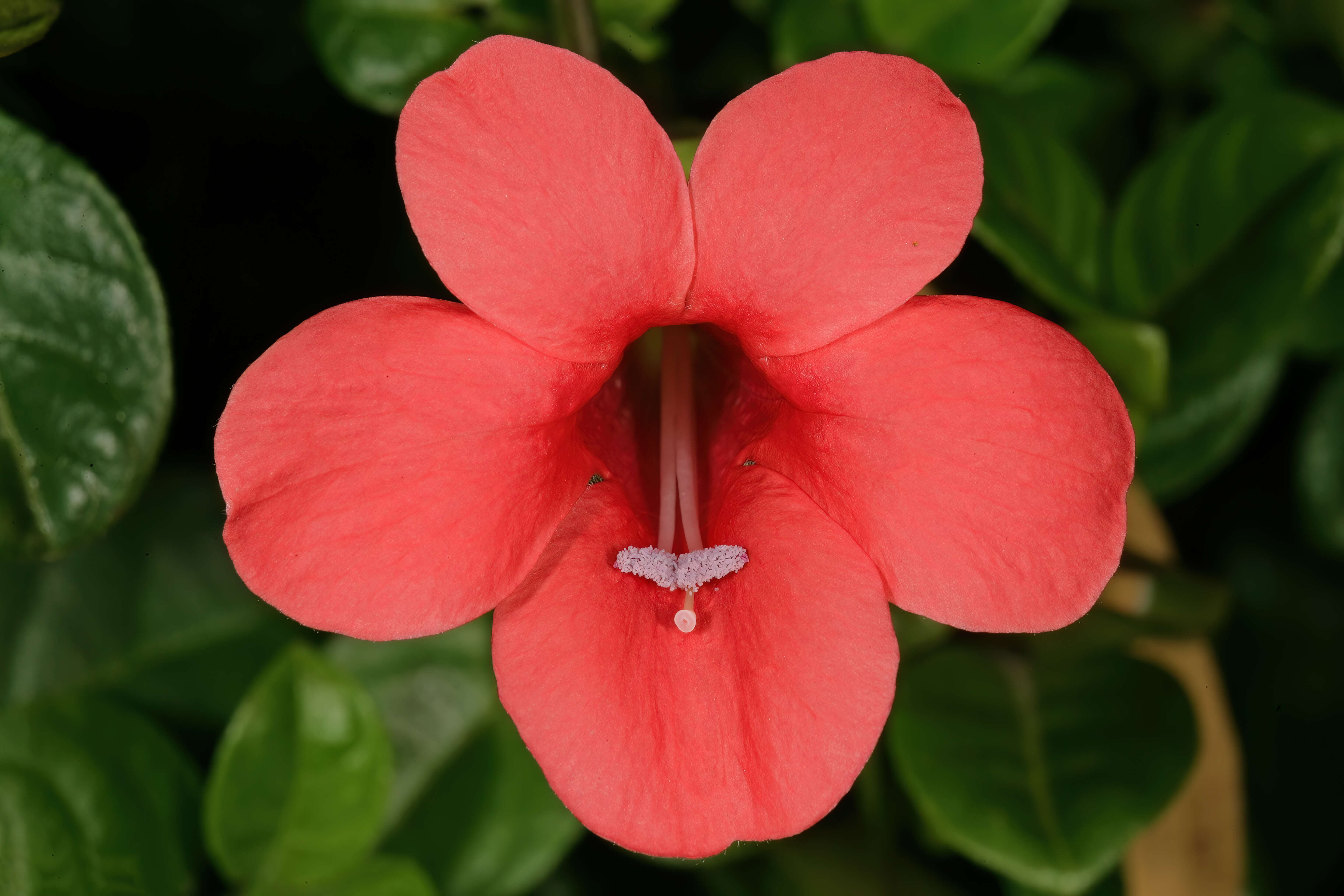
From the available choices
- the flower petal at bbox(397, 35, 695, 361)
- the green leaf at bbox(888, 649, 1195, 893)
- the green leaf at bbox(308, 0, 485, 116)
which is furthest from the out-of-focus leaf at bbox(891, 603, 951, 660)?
the green leaf at bbox(308, 0, 485, 116)

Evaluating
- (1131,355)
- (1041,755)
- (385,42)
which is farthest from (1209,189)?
(385,42)

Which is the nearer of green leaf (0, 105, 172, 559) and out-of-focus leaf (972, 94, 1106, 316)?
green leaf (0, 105, 172, 559)

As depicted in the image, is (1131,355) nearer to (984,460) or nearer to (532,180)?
(984,460)

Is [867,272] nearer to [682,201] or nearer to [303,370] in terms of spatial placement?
[682,201]

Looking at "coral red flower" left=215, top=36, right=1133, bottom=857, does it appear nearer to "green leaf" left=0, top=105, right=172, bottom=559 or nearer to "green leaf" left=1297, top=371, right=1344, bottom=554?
"green leaf" left=0, top=105, right=172, bottom=559

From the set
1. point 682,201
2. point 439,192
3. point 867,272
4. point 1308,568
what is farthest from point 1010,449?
point 1308,568
